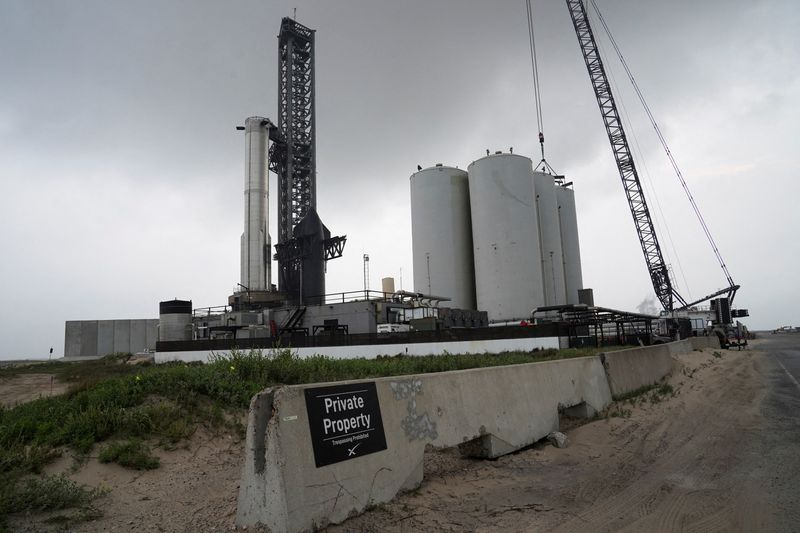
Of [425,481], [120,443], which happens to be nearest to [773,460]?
[425,481]

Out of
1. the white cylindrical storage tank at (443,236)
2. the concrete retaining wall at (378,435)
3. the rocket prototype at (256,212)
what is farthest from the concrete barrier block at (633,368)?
the rocket prototype at (256,212)

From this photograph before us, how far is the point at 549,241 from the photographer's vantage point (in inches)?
2221

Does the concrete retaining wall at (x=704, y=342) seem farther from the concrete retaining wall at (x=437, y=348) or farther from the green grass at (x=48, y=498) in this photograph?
the green grass at (x=48, y=498)

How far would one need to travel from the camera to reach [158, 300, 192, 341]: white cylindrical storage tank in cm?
5622

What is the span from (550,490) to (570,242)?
2373 inches

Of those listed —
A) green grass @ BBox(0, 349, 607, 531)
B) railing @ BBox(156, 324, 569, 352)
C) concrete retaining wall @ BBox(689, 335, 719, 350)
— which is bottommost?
concrete retaining wall @ BBox(689, 335, 719, 350)

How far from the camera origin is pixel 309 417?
196 inches

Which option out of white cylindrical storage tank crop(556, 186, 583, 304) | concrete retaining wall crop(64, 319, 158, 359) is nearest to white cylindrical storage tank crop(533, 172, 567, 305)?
white cylindrical storage tank crop(556, 186, 583, 304)

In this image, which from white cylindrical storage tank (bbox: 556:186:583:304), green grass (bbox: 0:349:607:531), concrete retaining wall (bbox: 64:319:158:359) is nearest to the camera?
green grass (bbox: 0:349:607:531)

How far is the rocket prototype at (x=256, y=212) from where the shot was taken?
60.9m

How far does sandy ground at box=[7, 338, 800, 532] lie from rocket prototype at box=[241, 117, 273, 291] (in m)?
55.4

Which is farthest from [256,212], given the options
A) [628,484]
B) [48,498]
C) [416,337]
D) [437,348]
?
[628,484]

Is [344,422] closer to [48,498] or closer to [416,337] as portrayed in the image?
[48,498]

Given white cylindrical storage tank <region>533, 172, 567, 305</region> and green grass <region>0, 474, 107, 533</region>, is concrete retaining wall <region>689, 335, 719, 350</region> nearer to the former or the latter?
white cylindrical storage tank <region>533, 172, 567, 305</region>
